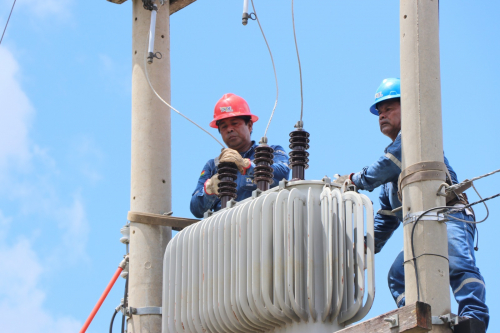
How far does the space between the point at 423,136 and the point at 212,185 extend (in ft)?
7.04

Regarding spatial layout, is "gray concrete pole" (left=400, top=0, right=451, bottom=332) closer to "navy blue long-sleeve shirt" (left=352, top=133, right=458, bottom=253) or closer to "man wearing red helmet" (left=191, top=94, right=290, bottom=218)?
"navy blue long-sleeve shirt" (left=352, top=133, right=458, bottom=253)

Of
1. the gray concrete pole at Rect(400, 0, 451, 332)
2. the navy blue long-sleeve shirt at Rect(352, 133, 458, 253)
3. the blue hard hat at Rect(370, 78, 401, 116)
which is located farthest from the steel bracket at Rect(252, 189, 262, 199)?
the blue hard hat at Rect(370, 78, 401, 116)

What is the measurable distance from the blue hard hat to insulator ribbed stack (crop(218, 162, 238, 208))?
1266 millimetres

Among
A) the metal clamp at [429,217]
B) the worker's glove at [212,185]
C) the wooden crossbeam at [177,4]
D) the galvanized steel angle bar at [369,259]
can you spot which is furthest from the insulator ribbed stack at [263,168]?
the wooden crossbeam at [177,4]

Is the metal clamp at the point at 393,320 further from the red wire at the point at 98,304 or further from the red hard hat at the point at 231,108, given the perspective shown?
the red hard hat at the point at 231,108

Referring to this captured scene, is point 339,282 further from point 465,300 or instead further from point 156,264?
point 156,264

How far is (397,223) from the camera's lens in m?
6.72

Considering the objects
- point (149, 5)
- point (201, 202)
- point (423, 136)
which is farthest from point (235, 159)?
point (423, 136)

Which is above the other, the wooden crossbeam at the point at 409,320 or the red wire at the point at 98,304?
the red wire at the point at 98,304

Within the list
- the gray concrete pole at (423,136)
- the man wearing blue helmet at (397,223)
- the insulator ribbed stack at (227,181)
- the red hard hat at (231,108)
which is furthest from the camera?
the red hard hat at (231,108)

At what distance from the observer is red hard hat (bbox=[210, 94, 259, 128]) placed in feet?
23.8

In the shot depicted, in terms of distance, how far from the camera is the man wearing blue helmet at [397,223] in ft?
17.0

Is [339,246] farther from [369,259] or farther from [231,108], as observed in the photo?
[231,108]

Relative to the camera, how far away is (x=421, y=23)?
188 inches
